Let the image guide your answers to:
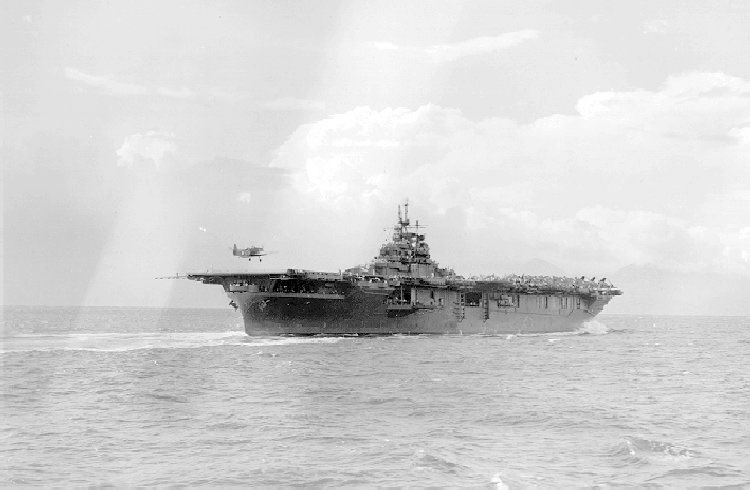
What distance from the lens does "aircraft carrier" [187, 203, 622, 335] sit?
48.2m

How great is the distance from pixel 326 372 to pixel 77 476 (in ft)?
56.1

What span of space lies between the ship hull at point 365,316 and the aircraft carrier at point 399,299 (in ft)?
0.21

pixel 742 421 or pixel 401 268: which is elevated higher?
pixel 401 268

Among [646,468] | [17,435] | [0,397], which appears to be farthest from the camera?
[0,397]

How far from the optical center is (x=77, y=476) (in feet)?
47.0

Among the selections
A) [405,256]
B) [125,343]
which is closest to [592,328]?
[405,256]

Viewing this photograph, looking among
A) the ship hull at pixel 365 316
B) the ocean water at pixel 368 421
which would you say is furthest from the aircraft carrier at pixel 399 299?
the ocean water at pixel 368 421

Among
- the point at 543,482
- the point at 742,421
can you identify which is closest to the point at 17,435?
the point at 543,482

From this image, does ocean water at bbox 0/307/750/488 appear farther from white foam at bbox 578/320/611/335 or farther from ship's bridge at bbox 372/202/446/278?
white foam at bbox 578/320/611/335

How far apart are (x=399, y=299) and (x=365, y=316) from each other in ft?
9.40

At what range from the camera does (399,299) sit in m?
52.7

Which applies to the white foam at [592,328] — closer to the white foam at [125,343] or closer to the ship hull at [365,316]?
the ship hull at [365,316]

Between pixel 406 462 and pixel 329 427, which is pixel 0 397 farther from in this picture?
pixel 406 462

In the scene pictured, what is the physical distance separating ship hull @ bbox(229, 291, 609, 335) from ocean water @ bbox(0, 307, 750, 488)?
1091cm
